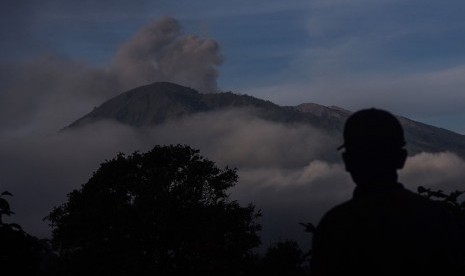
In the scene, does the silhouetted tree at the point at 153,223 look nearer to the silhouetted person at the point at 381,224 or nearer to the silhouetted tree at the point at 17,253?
the silhouetted tree at the point at 17,253

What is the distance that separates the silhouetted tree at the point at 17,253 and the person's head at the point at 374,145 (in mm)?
4575

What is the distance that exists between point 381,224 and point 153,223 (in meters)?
35.7

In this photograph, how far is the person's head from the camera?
3.90m

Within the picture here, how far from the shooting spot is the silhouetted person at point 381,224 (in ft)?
11.8

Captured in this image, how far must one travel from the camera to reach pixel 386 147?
3947 mm

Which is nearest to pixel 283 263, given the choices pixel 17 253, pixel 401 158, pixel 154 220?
pixel 17 253

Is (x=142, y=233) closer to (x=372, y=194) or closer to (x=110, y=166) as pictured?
(x=110, y=166)

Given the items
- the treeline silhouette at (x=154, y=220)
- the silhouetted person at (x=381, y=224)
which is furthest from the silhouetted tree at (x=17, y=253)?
the treeline silhouette at (x=154, y=220)

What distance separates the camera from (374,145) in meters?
3.94

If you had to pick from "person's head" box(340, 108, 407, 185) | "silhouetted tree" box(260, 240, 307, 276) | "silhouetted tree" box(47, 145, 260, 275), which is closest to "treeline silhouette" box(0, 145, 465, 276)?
"silhouetted tree" box(47, 145, 260, 275)

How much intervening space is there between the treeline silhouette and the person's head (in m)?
29.2

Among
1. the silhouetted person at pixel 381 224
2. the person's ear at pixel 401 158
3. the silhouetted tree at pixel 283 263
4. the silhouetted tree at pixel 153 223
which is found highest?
the silhouetted tree at pixel 153 223

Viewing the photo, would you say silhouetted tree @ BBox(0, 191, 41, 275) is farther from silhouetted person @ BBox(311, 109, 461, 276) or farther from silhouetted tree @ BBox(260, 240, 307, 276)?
silhouetted person @ BBox(311, 109, 461, 276)

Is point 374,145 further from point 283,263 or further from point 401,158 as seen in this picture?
point 283,263
